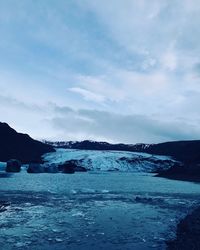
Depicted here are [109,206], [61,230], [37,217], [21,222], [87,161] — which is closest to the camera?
[61,230]

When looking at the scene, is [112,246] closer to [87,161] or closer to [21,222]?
[21,222]

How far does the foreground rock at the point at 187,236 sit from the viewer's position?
55.6 ft

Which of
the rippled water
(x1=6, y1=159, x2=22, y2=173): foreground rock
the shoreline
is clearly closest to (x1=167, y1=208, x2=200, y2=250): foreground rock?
the shoreline

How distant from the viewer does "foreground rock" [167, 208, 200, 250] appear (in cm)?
1694

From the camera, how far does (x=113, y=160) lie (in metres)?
178

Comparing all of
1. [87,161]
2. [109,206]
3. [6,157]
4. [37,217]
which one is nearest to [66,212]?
[37,217]

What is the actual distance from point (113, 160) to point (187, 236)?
15854cm

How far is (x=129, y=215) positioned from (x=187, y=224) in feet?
18.0

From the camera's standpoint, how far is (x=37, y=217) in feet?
82.3

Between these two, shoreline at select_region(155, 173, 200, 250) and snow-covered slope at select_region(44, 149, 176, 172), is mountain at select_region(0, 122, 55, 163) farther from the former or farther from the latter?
shoreline at select_region(155, 173, 200, 250)

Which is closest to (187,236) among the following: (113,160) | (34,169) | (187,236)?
(187,236)

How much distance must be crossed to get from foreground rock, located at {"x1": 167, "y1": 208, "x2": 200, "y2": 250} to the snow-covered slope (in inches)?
5606

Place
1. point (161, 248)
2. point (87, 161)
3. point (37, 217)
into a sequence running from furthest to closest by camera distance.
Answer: point (87, 161) → point (37, 217) → point (161, 248)

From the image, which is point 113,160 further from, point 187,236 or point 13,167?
point 187,236
